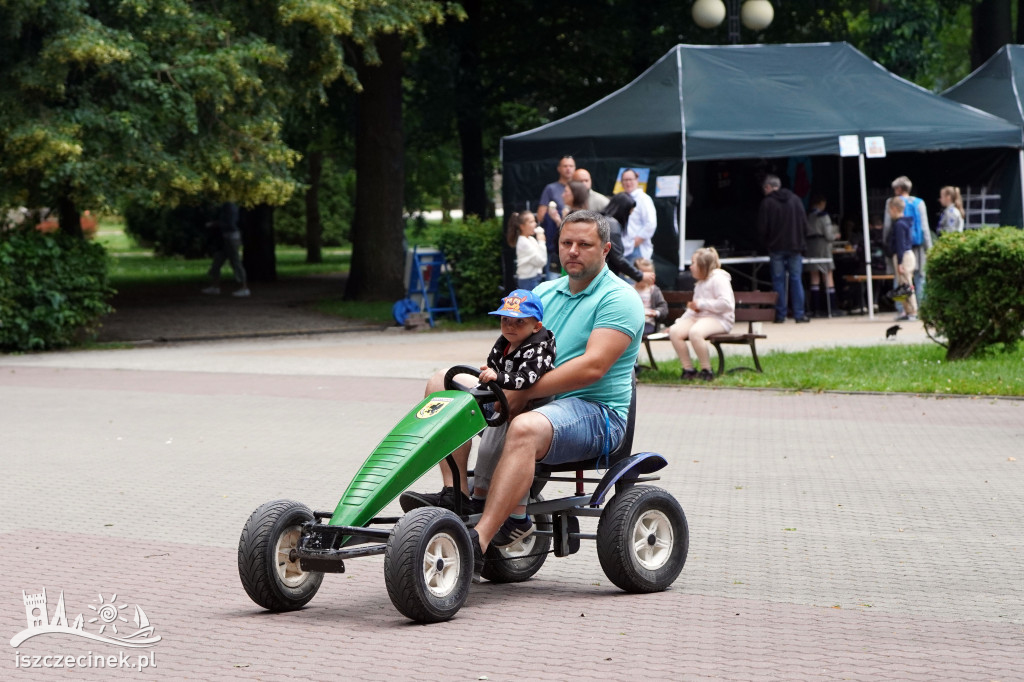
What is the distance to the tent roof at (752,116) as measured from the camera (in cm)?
1984

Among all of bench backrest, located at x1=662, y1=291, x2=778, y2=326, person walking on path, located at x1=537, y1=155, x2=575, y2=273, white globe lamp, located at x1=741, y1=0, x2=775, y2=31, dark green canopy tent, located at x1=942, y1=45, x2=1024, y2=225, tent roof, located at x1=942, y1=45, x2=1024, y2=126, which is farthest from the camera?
white globe lamp, located at x1=741, y1=0, x2=775, y2=31

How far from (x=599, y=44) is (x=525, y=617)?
22.1m

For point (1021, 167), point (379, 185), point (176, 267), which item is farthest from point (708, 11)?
point (176, 267)

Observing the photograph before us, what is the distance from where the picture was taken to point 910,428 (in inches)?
430

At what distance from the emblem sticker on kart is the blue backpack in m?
15.8

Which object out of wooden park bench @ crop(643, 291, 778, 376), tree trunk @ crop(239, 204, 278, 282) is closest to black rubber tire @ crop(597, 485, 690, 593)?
wooden park bench @ crop(643, 291, 778, 376)

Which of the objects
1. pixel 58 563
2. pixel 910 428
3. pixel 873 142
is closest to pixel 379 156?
pixel 873 142

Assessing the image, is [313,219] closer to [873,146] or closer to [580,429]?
[873,146]

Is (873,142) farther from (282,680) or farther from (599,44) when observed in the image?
(282,680)

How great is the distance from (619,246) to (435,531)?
8543 millimetres

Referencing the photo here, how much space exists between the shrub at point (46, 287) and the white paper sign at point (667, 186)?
7.35m

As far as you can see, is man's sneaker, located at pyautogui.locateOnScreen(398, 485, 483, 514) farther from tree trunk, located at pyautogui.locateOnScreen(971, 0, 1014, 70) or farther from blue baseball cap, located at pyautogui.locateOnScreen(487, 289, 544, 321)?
tree trunk, located at pyautogui.locateOnScreen(971, 0, 1014, 70)

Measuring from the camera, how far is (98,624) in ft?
18.3

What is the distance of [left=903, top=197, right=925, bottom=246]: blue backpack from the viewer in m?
20.4
